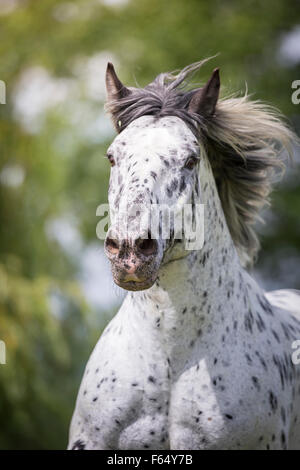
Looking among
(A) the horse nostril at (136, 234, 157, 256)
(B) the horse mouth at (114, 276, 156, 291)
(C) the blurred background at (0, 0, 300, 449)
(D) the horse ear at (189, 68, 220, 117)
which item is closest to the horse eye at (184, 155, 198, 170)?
(D) the horse ear at (189, 68, 220, 117)

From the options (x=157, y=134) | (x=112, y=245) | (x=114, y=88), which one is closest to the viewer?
(x=112, y=245)

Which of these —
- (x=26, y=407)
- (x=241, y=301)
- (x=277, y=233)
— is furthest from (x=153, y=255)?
(x=277, y=233)

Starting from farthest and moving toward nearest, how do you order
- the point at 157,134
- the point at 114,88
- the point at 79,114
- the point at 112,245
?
the point at 79,114 < the point at 114,88 < the point at 157,134 < the point at 112,245

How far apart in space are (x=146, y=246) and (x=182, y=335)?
2.07 feet

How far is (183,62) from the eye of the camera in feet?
33.8

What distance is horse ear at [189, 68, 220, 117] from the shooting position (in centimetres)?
298

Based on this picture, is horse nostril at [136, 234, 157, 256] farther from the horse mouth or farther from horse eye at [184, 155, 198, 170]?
horse eye at [184, 155, 198, 170]

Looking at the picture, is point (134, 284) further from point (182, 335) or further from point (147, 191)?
point (182, 335)

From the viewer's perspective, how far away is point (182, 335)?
294cm

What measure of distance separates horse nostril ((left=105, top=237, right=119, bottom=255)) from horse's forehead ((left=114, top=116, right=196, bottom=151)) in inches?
18.7

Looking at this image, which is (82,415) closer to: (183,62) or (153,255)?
(153,255)

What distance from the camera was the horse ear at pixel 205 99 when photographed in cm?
298

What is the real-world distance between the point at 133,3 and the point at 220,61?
2.12 metres

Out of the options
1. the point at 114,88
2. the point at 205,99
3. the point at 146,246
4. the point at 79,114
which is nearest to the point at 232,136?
the point at 205,99
